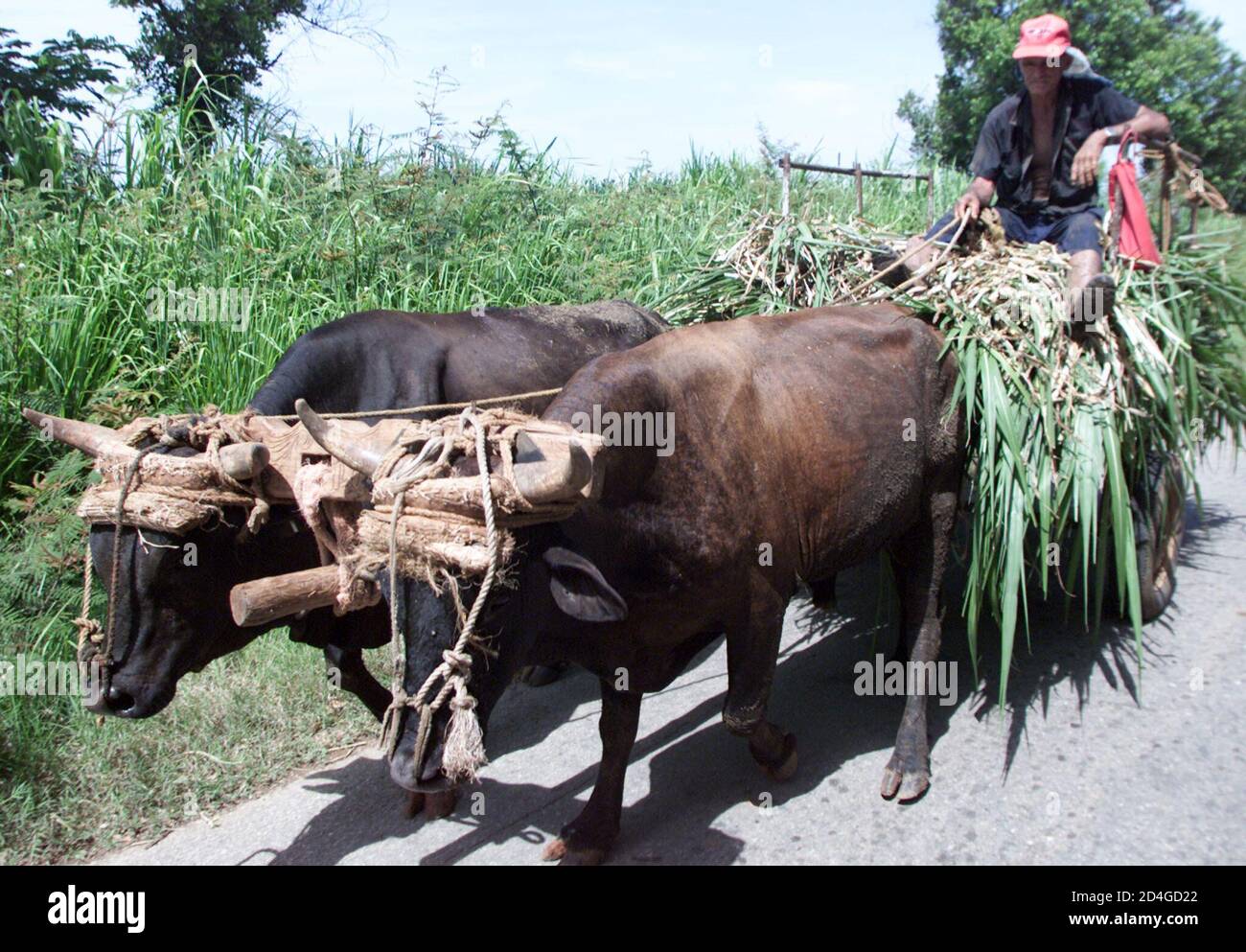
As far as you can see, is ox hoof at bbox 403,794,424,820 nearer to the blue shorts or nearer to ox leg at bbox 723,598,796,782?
ox leg at bbox 723,598,796,782

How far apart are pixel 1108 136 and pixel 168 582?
14.4 feet

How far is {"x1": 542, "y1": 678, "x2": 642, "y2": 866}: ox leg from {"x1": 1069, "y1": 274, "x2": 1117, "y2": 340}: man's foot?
233 cm

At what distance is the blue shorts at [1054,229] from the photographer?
14.7 ft

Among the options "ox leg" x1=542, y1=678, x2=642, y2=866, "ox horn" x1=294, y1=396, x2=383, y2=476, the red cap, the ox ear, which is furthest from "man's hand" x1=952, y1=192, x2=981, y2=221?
"ox horn" x1=294, y1=396, x2=383, y2=476

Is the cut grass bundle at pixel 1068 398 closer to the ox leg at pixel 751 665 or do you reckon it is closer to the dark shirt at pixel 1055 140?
the dark shirt at pixel 1055 140

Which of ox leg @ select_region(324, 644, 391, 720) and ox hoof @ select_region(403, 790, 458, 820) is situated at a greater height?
ox leg @ select_region(324, 644, 391, 720)

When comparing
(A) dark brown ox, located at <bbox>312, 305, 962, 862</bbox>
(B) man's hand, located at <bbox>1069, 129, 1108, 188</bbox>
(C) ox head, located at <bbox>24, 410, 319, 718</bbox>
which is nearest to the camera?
(A) dark brown ox, located at <bbox>312, 305, 962, 862</bbox>

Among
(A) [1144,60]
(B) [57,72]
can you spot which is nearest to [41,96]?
(B) [57,72]

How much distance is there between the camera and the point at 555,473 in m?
2.67

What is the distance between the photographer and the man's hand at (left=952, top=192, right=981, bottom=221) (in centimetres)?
475

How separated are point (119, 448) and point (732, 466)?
2101mm

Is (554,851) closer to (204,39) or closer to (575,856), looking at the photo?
(575,856)

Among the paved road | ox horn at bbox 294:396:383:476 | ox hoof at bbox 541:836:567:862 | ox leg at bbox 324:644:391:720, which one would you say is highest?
ox horn at bbox 294:396:383:476
